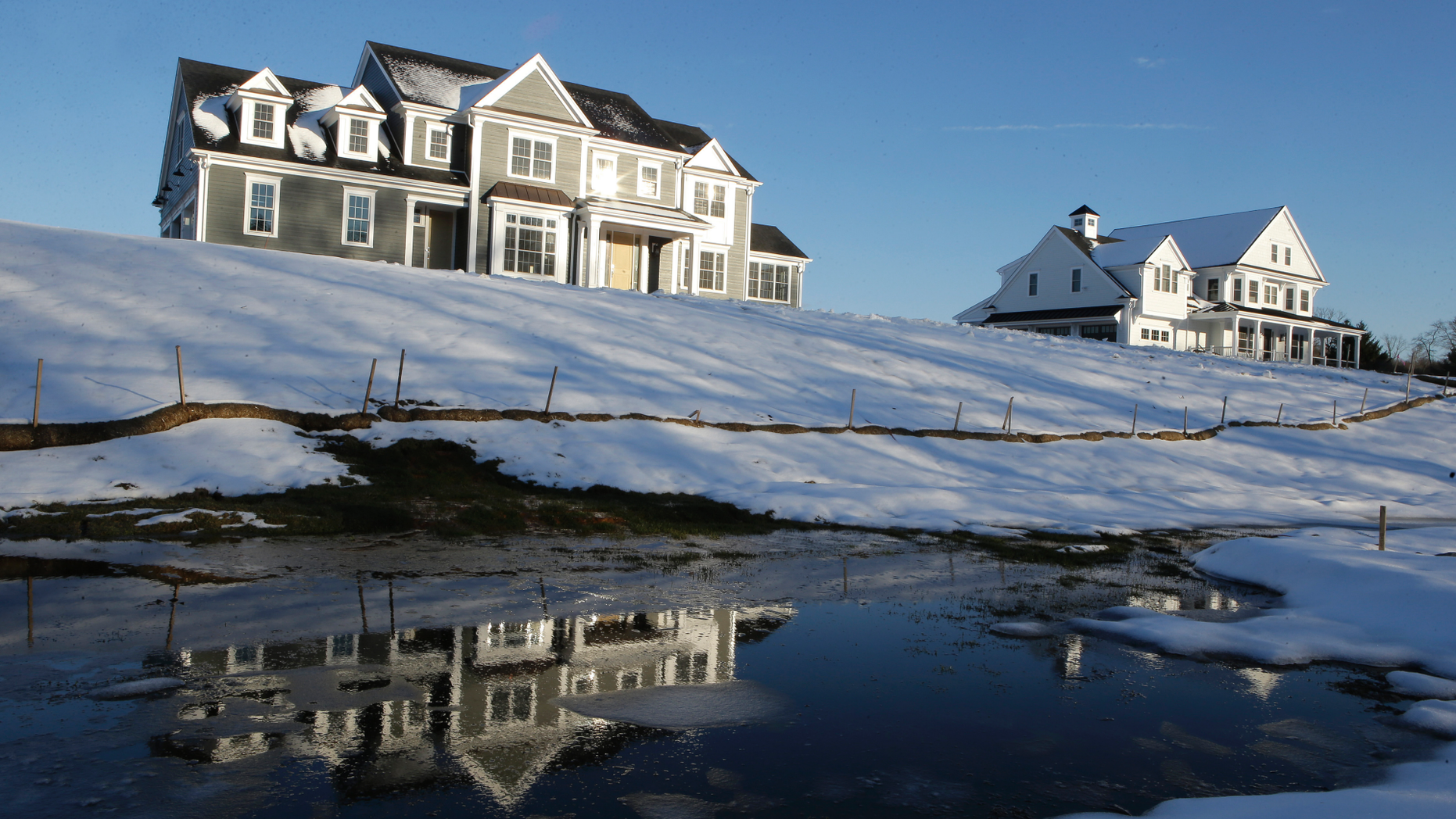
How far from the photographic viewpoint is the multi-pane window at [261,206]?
97.2 feet

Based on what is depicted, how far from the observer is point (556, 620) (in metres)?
7.79

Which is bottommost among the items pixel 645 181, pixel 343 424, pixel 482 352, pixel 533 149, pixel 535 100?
pixel 343 424

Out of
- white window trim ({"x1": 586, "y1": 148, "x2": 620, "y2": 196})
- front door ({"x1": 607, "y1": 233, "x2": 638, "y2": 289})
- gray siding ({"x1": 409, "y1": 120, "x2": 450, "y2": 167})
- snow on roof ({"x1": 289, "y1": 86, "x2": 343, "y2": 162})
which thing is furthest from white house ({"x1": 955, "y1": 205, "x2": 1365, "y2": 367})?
snow on roof ({"x1": 289, "y1": 86, "x2": 343, "y2": 162})

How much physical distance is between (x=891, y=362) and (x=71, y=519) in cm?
2097

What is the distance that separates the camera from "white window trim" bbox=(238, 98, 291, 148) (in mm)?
29875

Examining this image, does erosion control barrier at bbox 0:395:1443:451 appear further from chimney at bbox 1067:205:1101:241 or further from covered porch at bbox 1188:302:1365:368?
chimney at bbox 1067:205:1101:241

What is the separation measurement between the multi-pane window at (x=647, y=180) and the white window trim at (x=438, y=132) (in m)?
7.32

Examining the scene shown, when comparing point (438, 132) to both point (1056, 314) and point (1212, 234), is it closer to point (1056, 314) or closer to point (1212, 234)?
point (1056, 314)

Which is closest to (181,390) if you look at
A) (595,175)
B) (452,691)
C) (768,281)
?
(452,691)

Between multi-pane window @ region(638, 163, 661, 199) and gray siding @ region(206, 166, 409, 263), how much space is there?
938 centimetres

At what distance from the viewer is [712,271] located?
38.9 m

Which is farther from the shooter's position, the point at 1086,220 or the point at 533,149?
the point at 1086,220

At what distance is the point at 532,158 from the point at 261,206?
Answer: 30.2 feet

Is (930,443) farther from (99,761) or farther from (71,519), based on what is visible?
(99,761)
